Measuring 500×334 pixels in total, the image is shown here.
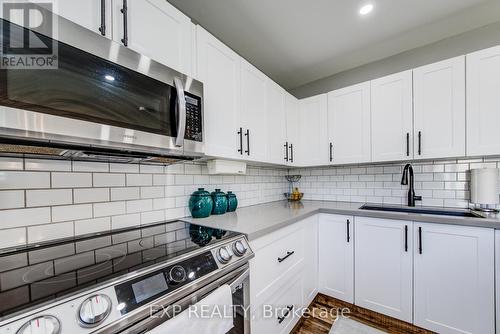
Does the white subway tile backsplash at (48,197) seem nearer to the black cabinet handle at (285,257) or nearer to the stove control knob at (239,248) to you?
the stove control knob at (239,248)

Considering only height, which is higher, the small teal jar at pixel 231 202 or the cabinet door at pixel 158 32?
the cabinet door at pixel 158 32

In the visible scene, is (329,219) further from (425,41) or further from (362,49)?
(425,41)

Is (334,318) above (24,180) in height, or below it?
below

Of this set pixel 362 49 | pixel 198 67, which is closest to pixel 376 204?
pixel 362 49

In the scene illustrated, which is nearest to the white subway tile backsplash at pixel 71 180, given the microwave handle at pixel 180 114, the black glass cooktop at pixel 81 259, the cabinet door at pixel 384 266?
the black glass cooktop at pixel 81 259

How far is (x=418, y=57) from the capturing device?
210cm

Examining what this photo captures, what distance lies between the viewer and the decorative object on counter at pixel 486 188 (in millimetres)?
1603

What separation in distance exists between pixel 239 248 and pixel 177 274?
0.35 meters

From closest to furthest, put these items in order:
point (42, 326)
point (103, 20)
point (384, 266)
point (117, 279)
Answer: point (42, 326) → point (117, 279) → point (103, 20) → point (384, 266)

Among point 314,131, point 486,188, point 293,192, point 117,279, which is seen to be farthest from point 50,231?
point 486,188

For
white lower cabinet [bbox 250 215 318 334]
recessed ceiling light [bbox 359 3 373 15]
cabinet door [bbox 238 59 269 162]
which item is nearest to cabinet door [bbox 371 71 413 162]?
recessed ceiling light [bbox 359 3 373 15]

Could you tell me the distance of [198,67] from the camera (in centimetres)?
129

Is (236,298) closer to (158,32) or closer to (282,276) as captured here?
(282,276)

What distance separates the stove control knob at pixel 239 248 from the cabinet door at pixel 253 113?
0.73 m
